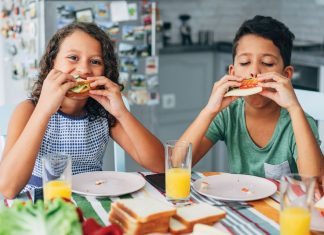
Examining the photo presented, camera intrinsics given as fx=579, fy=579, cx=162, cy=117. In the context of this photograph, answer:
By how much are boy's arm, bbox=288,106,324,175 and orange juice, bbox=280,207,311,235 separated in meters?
0.54

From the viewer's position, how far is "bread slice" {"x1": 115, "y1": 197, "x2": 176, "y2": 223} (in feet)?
3.97

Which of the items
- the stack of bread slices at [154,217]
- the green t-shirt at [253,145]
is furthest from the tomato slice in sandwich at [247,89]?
the stack of bread slices at [154,217]

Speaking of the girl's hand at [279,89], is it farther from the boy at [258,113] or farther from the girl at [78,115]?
the girl at [78,115]

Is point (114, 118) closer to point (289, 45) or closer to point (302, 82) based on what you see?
point (289, 45)

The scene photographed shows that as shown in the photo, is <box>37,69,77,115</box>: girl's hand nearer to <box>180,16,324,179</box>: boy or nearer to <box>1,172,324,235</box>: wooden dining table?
<box>1,172,324,235</box>: wooden dining table

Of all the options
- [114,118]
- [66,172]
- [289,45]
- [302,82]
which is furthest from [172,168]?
[302,82]

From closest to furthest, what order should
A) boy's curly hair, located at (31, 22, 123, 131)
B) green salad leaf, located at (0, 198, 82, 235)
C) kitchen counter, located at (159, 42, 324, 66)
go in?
green salad leaf, located at (0, 198, 82, 235) → boy's curly hair, located at (31, 22, 123, 131) → kitchen counter, located at (159, 42, 324, 66)

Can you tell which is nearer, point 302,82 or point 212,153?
point 302,82

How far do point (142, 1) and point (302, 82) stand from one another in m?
1.12

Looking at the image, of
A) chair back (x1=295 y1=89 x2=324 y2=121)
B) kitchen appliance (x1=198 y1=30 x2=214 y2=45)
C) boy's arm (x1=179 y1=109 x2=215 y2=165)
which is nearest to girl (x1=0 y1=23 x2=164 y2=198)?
boy's arm (x1=179 y1=109 x2=215 y2=165)

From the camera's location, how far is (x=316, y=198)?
4.79 ft

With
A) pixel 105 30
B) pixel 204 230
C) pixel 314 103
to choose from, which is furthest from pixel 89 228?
pixel 105 30

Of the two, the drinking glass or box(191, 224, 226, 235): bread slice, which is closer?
box(191, 224, 226, 235): bread slice

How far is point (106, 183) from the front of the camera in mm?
1617
